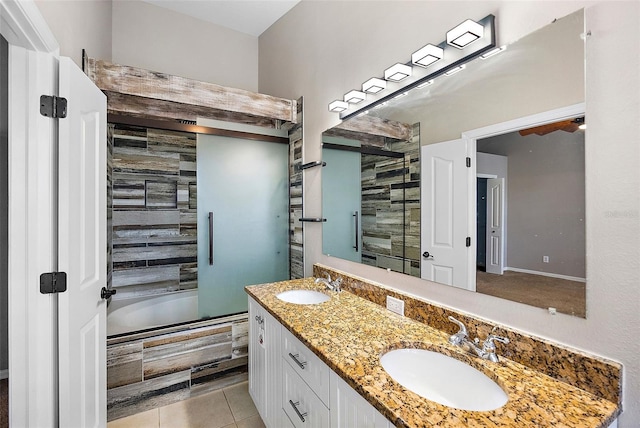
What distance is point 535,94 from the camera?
3.56 feet

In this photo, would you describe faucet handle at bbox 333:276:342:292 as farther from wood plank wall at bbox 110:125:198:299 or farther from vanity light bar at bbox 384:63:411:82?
wood plank wall at bbox 110:125:198:299

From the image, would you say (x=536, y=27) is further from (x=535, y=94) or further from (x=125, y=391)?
(x=125, y=391)

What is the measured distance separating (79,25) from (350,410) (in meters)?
2.35

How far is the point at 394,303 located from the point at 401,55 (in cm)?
134

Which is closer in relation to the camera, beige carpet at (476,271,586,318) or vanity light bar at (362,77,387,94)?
beige carpet at (476,271,586,318)

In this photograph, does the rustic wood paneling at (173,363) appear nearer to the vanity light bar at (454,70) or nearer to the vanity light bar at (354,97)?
the vanity light bar at (354,97)

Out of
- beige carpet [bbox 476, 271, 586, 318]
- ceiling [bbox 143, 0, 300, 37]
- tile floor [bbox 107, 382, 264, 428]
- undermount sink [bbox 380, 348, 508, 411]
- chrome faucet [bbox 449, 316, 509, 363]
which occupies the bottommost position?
tile floor [bbox 107, 382, 264, 428]

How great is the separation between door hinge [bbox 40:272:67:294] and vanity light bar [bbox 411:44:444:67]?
1847 millimetres

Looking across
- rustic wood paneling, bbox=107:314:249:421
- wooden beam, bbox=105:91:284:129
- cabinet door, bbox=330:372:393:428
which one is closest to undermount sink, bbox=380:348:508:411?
cabinet door, bbox=330:372:393:428

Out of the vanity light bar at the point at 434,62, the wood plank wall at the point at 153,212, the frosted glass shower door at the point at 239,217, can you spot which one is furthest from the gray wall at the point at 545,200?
the wood plank wall at the point at 153,212

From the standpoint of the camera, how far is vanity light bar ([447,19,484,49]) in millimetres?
1214

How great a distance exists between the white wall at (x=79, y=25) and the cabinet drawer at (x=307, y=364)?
1720mm

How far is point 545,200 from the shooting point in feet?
3.55

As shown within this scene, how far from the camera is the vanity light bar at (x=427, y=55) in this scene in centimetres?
139
